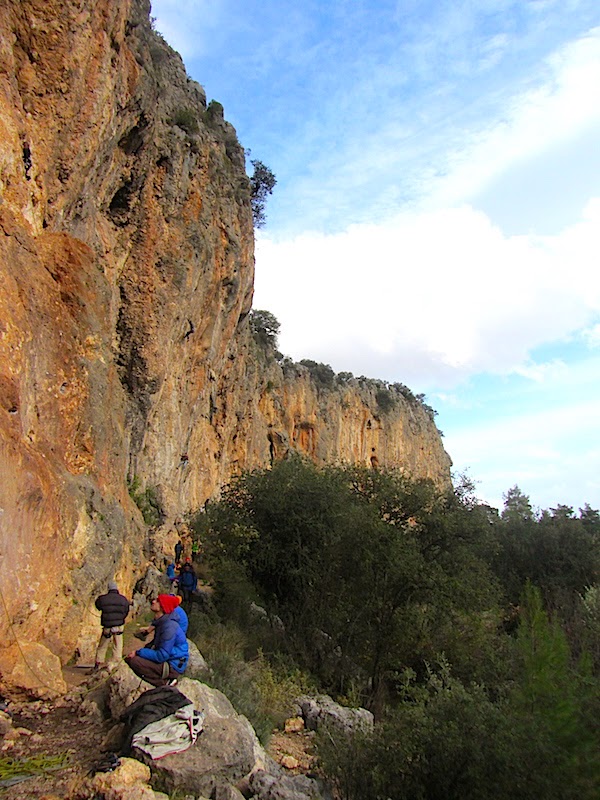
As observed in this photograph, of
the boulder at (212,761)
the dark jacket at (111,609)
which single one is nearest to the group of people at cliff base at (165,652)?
the boulder at (212,761)

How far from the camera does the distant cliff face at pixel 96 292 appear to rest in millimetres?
8398

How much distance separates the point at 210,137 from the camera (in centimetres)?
2241

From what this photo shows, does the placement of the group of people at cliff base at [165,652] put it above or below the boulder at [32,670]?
above

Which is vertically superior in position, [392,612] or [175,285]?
[175,285]

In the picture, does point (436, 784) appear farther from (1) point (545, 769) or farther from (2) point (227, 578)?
(2) point (227, 578)

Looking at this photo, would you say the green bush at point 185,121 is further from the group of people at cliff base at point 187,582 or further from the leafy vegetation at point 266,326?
the leafy vegetation at point 266,326

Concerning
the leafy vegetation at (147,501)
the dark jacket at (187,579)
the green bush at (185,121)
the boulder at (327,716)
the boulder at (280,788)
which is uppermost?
the green bush at (185,121)

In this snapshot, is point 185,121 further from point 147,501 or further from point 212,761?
point 212,761

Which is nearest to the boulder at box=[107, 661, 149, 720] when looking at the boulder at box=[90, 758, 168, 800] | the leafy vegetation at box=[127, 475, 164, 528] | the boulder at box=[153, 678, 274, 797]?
the boulder at box=[153, 678, 274, 797]

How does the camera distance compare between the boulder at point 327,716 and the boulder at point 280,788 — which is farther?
the boulder at point 327,716

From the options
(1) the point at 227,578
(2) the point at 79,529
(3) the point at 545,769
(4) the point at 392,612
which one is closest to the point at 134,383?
(1) the point at 227,578

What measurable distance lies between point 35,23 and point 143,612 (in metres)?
12.2

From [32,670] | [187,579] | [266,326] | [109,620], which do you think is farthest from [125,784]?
[266,326]

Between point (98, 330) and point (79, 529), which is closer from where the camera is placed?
point (79, 529)
